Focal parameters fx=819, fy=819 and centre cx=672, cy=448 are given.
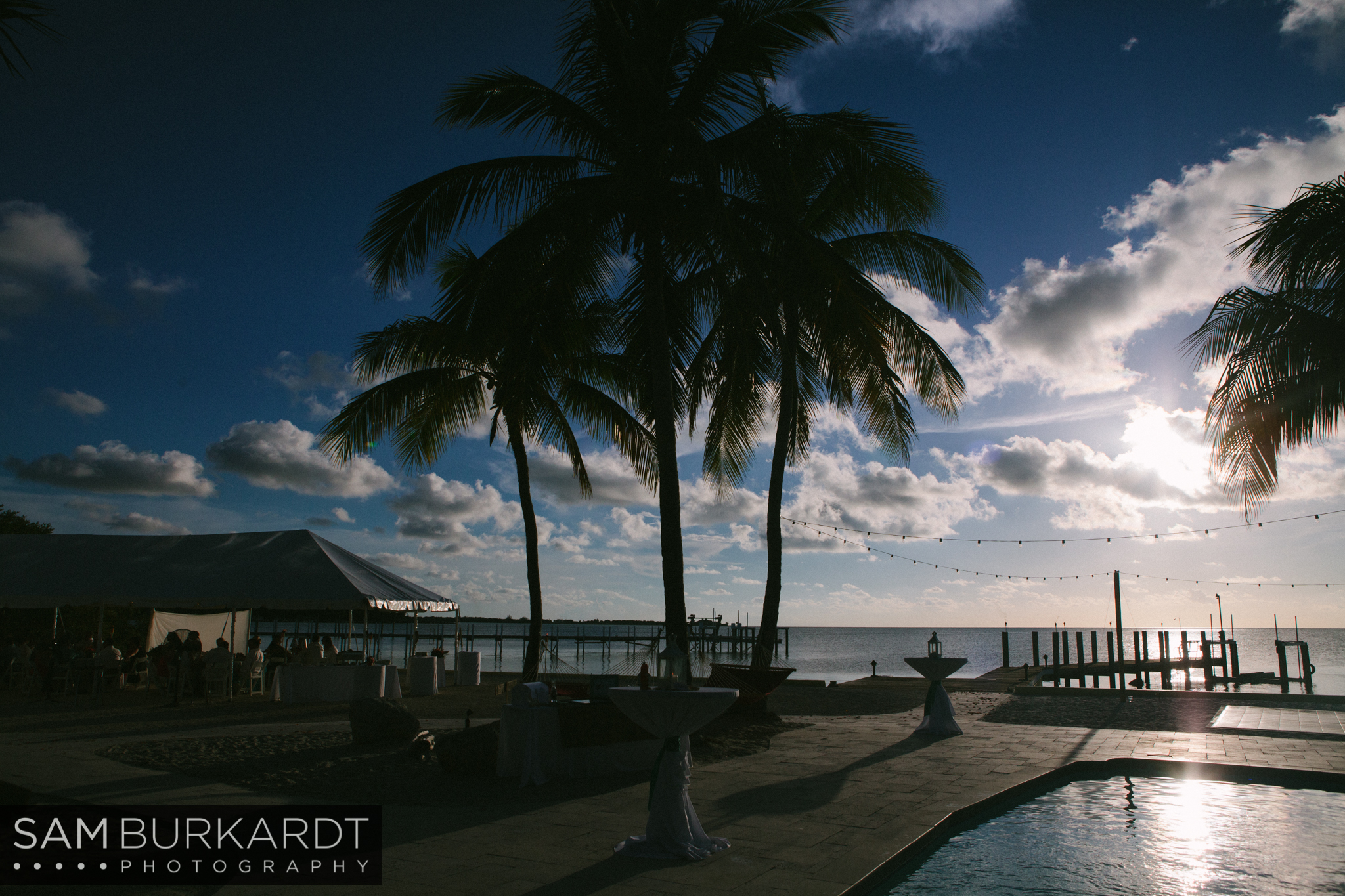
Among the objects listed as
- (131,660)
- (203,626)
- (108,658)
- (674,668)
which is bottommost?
(131,660)

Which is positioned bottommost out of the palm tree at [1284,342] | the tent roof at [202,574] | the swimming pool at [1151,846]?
the swimming pool at [1151,846]

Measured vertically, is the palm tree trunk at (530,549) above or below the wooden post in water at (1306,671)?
above

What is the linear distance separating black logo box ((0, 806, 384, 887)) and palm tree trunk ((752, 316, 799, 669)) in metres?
7.46

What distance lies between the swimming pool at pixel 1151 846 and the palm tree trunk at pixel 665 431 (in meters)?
3.84

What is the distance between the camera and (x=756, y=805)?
5.93 m

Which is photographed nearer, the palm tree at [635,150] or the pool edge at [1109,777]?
the pool edge at [1109,777]

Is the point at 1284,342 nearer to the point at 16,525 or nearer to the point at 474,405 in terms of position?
the point at 474,405

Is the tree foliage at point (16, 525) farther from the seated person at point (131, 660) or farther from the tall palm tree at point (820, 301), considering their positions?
the tall palm tree at point (820, 301)

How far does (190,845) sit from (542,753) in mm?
2729

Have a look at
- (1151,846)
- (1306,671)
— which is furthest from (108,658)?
(1306,671)

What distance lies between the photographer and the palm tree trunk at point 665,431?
8805 millimetres

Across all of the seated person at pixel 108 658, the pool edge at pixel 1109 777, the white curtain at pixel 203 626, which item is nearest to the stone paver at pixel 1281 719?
the pool edge at pixel 1109 777

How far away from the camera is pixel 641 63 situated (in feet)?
28.4

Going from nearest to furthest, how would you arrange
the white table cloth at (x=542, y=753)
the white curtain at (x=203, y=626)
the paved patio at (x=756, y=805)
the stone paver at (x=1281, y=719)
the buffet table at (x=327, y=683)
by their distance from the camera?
the paved patio at (x=756, y=805), the white table cloth at (x=542, y=753), the stone paver at (x=1281, y=719), the buffet table at (x=327, y=683), the white curtain at (x=203, y=626)
